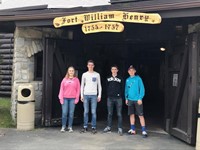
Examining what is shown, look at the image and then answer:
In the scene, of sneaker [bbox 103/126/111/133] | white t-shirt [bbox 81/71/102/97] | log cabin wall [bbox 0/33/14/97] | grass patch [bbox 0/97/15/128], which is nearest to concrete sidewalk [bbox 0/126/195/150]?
sneaker [bbox 103/126/111/133]

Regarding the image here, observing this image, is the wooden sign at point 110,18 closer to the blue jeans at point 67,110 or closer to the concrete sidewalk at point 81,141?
the blue jeans at point 67,110

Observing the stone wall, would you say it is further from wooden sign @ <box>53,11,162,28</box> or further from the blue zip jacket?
the blue zip jacket

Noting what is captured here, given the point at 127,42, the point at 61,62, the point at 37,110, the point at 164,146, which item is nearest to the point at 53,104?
the point at 37,110

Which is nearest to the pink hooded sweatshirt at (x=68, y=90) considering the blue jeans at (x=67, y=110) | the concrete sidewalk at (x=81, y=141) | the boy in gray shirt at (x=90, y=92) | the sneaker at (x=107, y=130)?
the blue jeans at (x=67, y=110)

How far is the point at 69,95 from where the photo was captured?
8547mm

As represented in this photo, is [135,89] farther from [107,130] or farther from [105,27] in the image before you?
[105,27]

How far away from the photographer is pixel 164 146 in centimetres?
722

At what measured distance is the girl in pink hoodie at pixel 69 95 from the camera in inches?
337

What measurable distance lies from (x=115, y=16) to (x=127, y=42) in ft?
8.03

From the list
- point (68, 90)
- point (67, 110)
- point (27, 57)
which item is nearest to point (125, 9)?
point (68, 90)

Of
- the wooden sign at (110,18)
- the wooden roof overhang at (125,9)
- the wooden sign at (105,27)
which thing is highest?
the wooden roof overhang at (125,9)

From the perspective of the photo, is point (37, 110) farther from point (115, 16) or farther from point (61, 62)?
point (115, 16)

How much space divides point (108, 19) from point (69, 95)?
2242 mm

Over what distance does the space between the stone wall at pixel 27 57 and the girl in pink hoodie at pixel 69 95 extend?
1127mm
